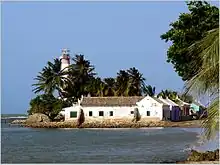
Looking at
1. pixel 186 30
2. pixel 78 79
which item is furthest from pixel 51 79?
pixel 186 30

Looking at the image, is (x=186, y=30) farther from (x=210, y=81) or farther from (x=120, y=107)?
(x=120, y=107)

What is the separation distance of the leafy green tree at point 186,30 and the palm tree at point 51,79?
53861 mm

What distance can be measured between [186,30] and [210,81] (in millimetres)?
10838

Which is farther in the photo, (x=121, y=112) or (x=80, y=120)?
(x=80, y=120)

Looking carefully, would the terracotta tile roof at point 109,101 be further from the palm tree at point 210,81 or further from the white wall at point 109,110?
the palm tree at point 210,81

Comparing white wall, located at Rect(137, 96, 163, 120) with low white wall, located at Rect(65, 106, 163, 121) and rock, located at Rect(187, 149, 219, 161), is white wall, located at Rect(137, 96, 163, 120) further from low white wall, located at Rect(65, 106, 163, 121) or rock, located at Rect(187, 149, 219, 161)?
rock, located at Rect(187, 149, 219, 161)

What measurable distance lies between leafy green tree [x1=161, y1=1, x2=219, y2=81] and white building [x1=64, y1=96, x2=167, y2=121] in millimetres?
44236

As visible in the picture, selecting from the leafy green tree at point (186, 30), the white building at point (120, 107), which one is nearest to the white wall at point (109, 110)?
the white building at point (120, 107)

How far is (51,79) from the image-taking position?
7425 cm

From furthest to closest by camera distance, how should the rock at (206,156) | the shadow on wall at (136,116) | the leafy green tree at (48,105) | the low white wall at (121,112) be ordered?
1. the leafy green tree at (48,105)
2. the shadow on wall at (136,116)
3. the low white wall at (121,112)
4. the rock at (206,156)

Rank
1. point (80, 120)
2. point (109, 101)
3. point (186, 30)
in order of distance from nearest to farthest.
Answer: point (186, 30) → point (109, 101) → point (80, 120)

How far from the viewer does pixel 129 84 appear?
77375 millimetres

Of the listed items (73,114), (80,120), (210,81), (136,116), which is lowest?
(210,81)

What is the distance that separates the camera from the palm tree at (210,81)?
29.1 feet
